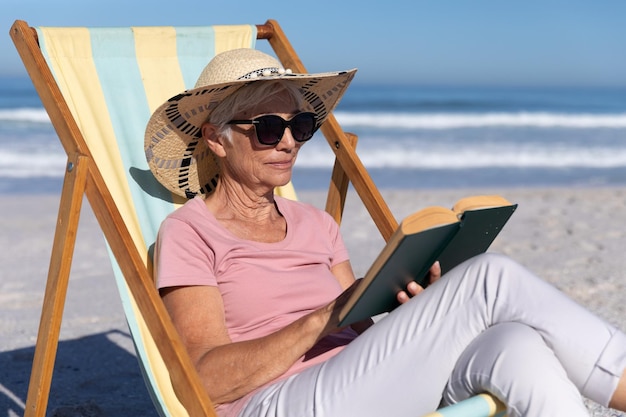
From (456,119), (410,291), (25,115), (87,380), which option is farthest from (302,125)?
(456,119)

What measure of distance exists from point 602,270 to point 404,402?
4137 mm

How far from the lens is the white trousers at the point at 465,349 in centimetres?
201

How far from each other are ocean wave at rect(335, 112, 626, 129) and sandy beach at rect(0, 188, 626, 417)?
9.36m

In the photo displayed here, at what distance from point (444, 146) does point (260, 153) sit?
482 inches

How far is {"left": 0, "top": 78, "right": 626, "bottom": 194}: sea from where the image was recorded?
36.4 feet

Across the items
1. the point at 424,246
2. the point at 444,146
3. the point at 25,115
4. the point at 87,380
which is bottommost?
the point at 444,146

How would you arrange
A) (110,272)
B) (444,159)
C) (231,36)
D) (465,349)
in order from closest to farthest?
(465,349)
(231,36)
(110,272)
(444,159)

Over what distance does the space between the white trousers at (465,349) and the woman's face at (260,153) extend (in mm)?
678

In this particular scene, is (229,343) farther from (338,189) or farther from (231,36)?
(231,36)

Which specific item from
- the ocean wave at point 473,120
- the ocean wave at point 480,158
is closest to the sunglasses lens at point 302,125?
the ocean wave at point 480,158

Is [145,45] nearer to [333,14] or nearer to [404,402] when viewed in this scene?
Result: [404,402]

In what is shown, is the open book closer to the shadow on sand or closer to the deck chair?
the deck chair

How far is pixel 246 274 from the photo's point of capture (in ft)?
8.23

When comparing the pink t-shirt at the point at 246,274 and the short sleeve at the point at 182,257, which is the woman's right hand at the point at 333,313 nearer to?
the pink t-shirt at the point at 246,274
